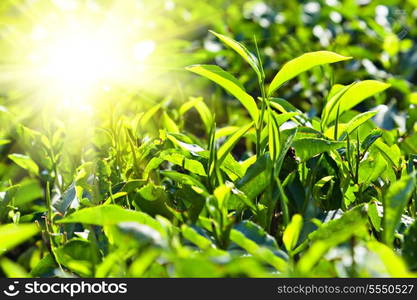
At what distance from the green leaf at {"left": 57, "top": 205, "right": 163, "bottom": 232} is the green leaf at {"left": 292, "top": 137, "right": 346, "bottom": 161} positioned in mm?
314

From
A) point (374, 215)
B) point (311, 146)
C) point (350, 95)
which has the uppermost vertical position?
point (350, 95)

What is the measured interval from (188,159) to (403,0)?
7.51ft

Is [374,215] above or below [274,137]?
below

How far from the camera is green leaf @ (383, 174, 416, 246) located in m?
0.86

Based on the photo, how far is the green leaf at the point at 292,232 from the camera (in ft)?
2.86

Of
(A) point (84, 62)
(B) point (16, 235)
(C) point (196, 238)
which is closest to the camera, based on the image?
(B) point (16, 235)

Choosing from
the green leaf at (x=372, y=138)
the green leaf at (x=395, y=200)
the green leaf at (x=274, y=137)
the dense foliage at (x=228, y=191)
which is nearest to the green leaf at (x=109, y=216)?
the dense foliage at (x=228, y=191)

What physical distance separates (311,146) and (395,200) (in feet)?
0.76

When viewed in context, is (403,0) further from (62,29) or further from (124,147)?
(124,147)

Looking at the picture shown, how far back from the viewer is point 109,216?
0.91 metres

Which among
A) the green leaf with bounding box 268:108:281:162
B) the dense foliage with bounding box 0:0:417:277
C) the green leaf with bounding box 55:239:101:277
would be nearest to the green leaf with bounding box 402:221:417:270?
the dense foliage with bounding box 0:0:417:277

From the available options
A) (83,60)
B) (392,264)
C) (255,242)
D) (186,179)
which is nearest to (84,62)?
(83,60)

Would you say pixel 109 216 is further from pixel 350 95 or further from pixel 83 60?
pixel 83 60

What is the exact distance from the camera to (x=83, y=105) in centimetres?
191
